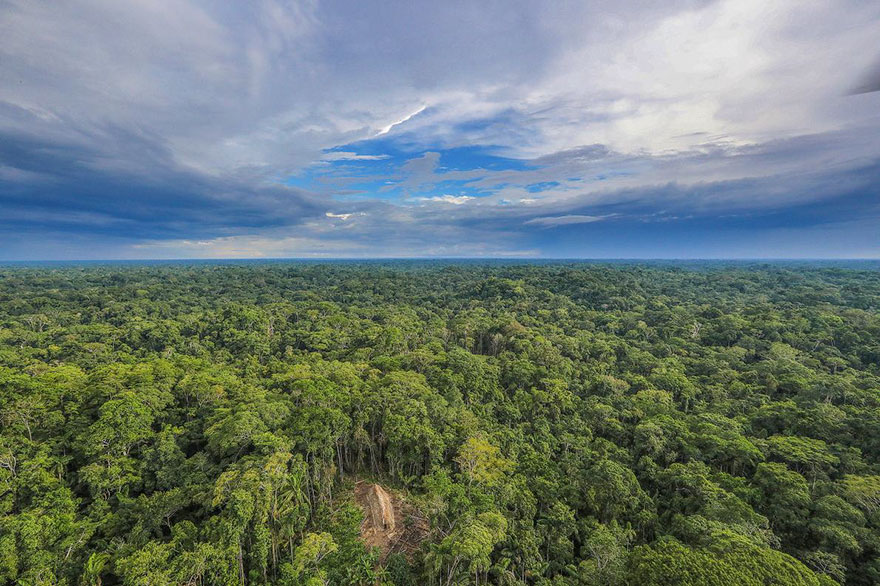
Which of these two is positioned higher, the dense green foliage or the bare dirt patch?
the dense green foliage

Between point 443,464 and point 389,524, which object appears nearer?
point 389,524

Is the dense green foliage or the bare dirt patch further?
the bare dirt patch

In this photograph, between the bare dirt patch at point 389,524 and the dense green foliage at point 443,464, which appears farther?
the bare dirt patch at point 389,524

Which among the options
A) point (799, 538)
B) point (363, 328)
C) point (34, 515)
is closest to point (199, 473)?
point (34, 515)

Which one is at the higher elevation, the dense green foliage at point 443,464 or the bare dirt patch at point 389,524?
the dense green foliage at point 443,464

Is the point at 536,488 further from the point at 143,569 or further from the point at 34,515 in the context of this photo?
the point at 34,515
